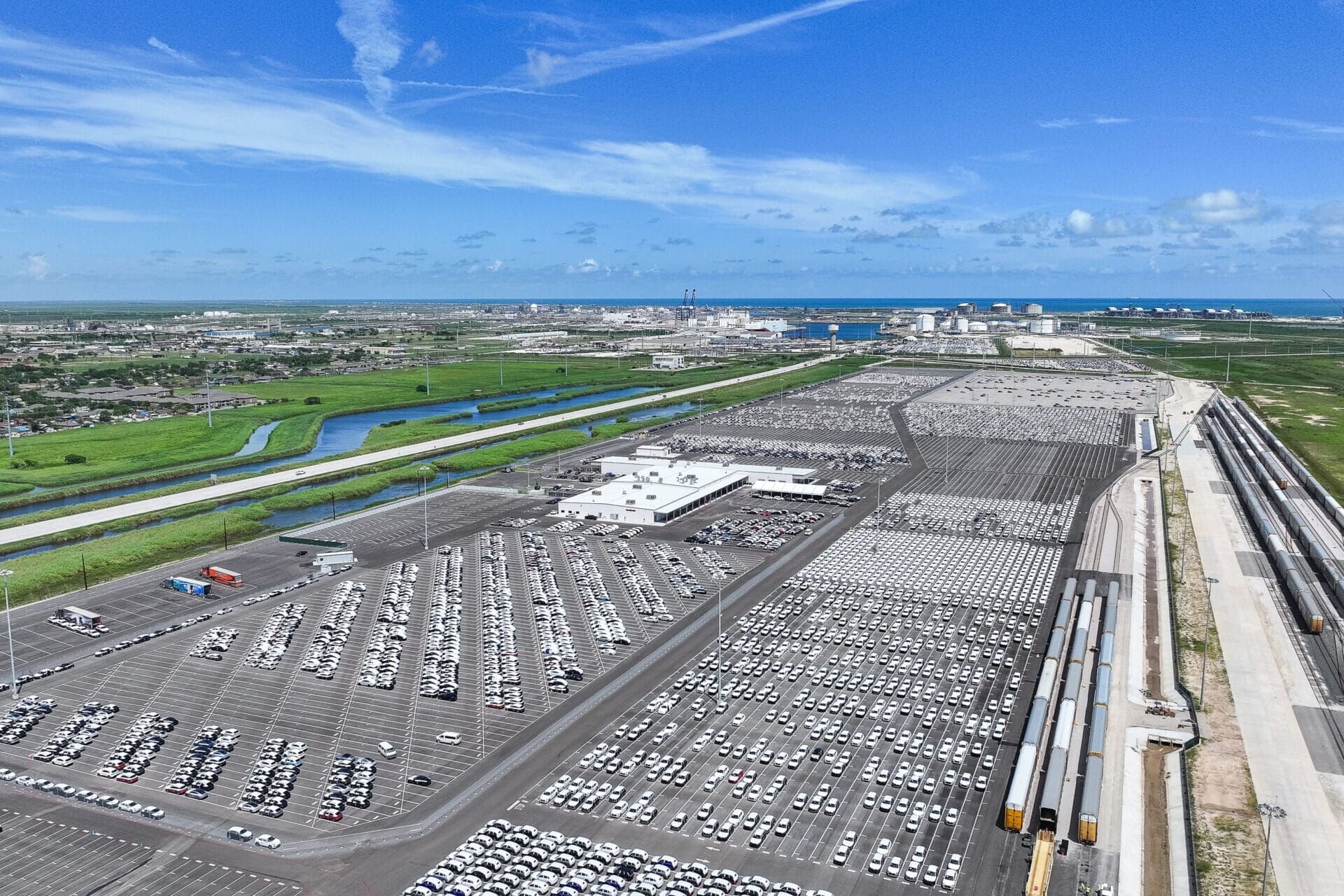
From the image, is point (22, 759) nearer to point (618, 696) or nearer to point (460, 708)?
point (460, 708)

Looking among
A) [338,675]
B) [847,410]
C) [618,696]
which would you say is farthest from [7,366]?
[618,696]

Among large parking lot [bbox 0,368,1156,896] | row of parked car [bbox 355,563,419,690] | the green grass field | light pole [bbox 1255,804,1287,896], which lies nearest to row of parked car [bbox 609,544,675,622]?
large parking lot [bbox 0,368,1156,896]

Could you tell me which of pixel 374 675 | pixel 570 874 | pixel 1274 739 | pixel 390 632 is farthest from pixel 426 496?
pixel 1274 739

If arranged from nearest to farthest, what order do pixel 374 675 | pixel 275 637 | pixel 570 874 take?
pixel 570 874 < pixel 374 675 < pixel 275 637

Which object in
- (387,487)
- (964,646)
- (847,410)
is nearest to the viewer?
(964,646)

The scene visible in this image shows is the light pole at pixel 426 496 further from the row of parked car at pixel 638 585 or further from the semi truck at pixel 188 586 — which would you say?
the semi truck at pixel 188 586

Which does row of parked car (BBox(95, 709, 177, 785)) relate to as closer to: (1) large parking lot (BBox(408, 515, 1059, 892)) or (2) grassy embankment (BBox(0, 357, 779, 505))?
(1) large parking lot (BBox(408, 515, 1059, 892))

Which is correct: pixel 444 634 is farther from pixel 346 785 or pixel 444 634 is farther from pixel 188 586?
pixel 188 586
